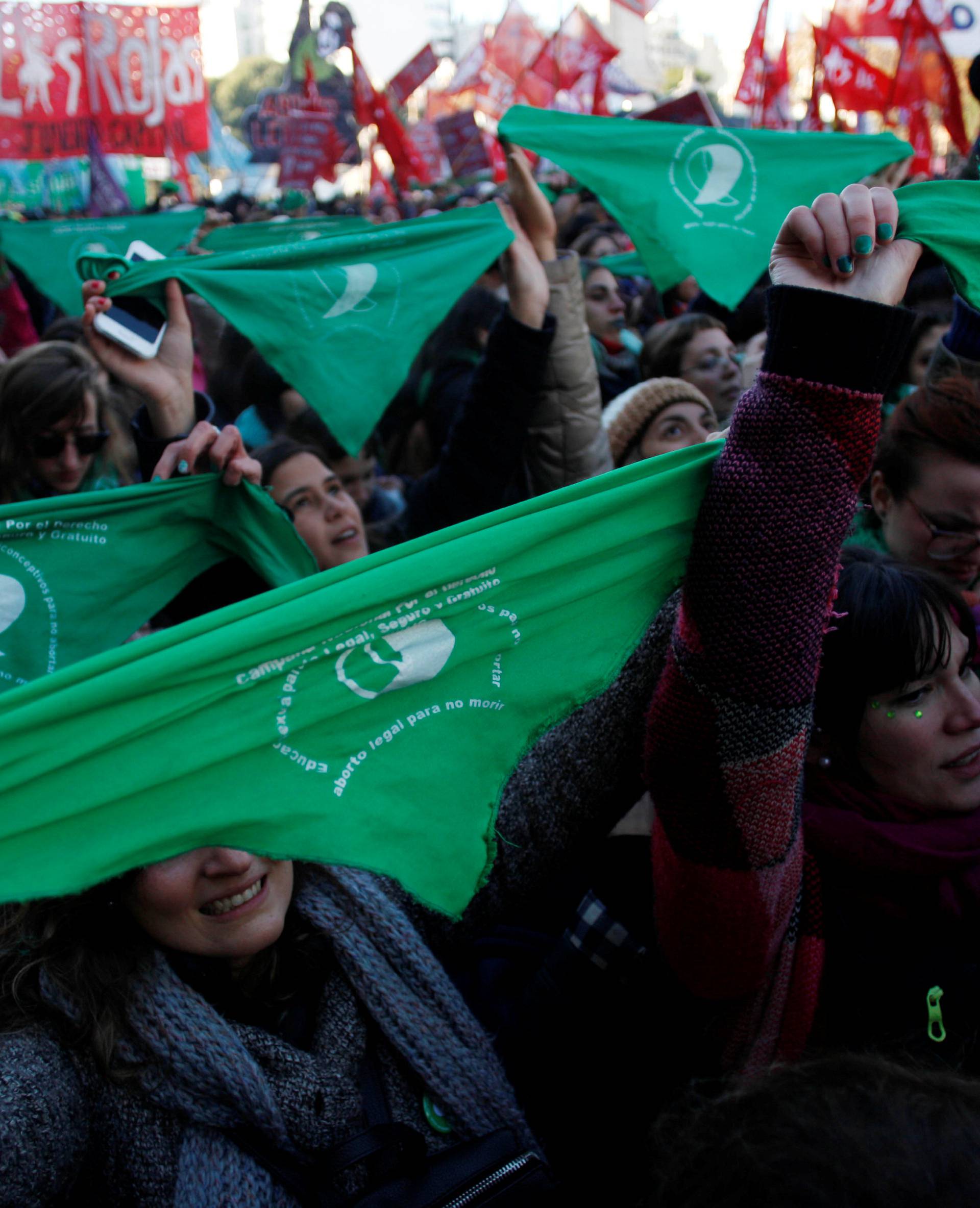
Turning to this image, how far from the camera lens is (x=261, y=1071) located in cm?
137

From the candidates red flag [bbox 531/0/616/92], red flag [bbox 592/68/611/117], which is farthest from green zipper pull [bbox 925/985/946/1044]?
red flag [bbox 531/0/616/92]

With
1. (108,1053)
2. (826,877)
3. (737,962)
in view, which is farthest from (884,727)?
(108,1053)

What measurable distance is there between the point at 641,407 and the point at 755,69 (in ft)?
33.9

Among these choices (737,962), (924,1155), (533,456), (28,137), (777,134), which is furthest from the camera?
(28,137)

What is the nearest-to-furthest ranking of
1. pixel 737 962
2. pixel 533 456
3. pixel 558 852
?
pixel 737 962
pixel 558 852
pixel 533 456

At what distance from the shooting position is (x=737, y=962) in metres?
1.30

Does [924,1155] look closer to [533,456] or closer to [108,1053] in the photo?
[108,1053]

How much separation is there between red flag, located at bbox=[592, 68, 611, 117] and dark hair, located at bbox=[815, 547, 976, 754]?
13433 millimetres

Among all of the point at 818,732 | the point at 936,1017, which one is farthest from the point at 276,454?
the point at 936,1017

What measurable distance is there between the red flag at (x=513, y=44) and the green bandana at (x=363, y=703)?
64.3 feet

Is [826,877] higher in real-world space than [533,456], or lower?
lower

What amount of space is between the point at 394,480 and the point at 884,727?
2709 millimetres

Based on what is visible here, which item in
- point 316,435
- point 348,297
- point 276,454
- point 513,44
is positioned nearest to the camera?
point 276,454

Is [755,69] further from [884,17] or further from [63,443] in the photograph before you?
[63,443]
